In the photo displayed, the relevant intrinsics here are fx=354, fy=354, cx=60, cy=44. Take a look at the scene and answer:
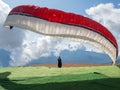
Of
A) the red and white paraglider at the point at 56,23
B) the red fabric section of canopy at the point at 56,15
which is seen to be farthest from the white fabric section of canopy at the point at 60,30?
the red fabric section of canopy at the point at 56,15

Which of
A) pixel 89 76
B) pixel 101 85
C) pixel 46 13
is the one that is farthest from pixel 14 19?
pixel 101 85

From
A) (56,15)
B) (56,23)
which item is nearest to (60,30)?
(56,23)

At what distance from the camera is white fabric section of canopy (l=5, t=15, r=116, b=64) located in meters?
20.9

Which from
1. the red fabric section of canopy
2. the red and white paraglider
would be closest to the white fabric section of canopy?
the red and white paraglider

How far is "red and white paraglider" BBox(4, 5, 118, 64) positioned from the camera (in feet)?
68.4

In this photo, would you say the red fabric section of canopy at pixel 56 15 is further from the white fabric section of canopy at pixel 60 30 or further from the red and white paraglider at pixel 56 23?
the white fabric section of canopy at pixel 60 30

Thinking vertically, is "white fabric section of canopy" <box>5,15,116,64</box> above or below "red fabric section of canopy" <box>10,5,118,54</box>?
below

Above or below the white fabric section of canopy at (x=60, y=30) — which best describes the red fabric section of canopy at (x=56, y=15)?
above

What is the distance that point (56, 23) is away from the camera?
21016mm

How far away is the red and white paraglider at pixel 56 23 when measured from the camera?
821 inches

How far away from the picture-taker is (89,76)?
21.7 metres

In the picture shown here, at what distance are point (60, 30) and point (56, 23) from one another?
20.4 inches

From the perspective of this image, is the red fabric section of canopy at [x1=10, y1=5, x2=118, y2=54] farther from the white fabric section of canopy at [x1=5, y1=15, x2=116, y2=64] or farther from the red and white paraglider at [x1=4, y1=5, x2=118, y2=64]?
the white fabric section of canopy at [x1=5, y1=15, x2=116, y2=64]

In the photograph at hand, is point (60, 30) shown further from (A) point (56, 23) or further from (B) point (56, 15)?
(B) point (56, 15)
